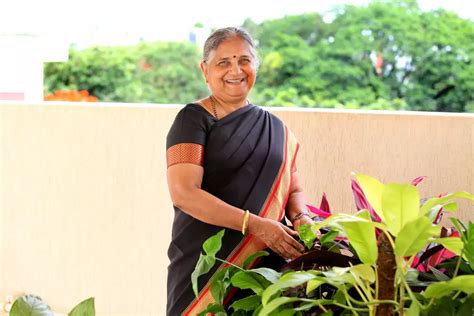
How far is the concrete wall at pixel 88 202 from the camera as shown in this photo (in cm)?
369

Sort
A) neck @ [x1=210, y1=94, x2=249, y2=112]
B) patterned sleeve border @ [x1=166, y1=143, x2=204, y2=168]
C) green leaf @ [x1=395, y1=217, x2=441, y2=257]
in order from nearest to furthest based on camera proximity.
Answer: green leaf @ [x1=395, y1=217, x2=441, y2=257] < patterned sleeve border @ [x1=166, y1=143, x2=204, y2=168] < neck @ [x1=210, y1=94, x2=249, y2=112]

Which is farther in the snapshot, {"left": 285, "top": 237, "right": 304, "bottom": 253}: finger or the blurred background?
the blurred background

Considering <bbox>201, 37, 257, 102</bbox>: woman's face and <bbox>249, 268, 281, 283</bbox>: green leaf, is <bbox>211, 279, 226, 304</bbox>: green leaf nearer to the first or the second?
<bbox>249, 268, 281, 283</bbox>: green leaf

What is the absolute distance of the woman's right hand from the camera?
2252 millimetres

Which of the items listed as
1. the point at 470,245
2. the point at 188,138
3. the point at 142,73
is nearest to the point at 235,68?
the point at 188,138

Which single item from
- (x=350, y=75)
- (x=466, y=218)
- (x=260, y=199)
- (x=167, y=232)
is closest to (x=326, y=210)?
(x=260, y=199)

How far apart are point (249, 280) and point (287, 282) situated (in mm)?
258

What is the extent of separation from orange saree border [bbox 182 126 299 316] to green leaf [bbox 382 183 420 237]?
49.2 inches

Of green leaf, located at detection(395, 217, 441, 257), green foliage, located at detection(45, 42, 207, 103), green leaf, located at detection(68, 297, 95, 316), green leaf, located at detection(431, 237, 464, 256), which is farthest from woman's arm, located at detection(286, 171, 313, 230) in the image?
green foliage, located at detection(45, 42, 207, 103)

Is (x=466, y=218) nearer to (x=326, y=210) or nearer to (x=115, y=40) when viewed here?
(x=326, y=210)

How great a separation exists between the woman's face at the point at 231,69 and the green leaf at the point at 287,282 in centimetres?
124

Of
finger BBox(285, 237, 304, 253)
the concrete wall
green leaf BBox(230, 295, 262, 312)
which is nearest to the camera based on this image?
green leaf BBox(230, 295, 262, 312)

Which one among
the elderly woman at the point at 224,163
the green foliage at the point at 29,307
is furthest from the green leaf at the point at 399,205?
the elderly woman at the point at 224,163

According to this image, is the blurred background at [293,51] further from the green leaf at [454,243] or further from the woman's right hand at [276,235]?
the green leaf at [454,243]
